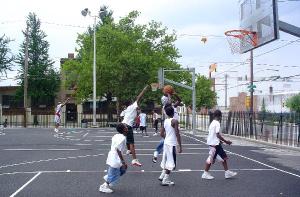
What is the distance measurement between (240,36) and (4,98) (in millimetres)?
55549

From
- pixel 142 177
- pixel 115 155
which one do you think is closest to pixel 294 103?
pixel 142 177

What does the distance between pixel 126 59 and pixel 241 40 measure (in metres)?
31.2

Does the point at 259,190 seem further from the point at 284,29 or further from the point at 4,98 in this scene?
the point at 4,98

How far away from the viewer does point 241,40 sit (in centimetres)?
1642

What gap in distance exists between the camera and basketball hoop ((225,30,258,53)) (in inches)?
605

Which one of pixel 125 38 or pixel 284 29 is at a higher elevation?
pixel 125 38

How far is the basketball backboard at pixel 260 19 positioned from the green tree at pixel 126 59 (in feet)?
103

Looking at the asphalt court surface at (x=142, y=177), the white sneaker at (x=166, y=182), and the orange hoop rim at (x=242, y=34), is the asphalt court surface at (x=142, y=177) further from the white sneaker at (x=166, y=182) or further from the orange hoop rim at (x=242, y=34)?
the orange hoop rim at (x=242, y=34)

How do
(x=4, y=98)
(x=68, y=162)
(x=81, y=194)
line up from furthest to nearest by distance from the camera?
(x=4, y=98) → (x=68, y=162) → (x=81, y=194)

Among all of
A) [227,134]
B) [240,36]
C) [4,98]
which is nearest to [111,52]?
[227,134]

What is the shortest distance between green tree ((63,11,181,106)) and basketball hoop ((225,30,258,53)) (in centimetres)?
3018

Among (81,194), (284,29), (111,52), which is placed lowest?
(81,194)

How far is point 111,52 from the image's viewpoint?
160ft

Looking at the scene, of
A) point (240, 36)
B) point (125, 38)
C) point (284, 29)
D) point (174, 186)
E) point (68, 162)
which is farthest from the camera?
point (125, 38)
